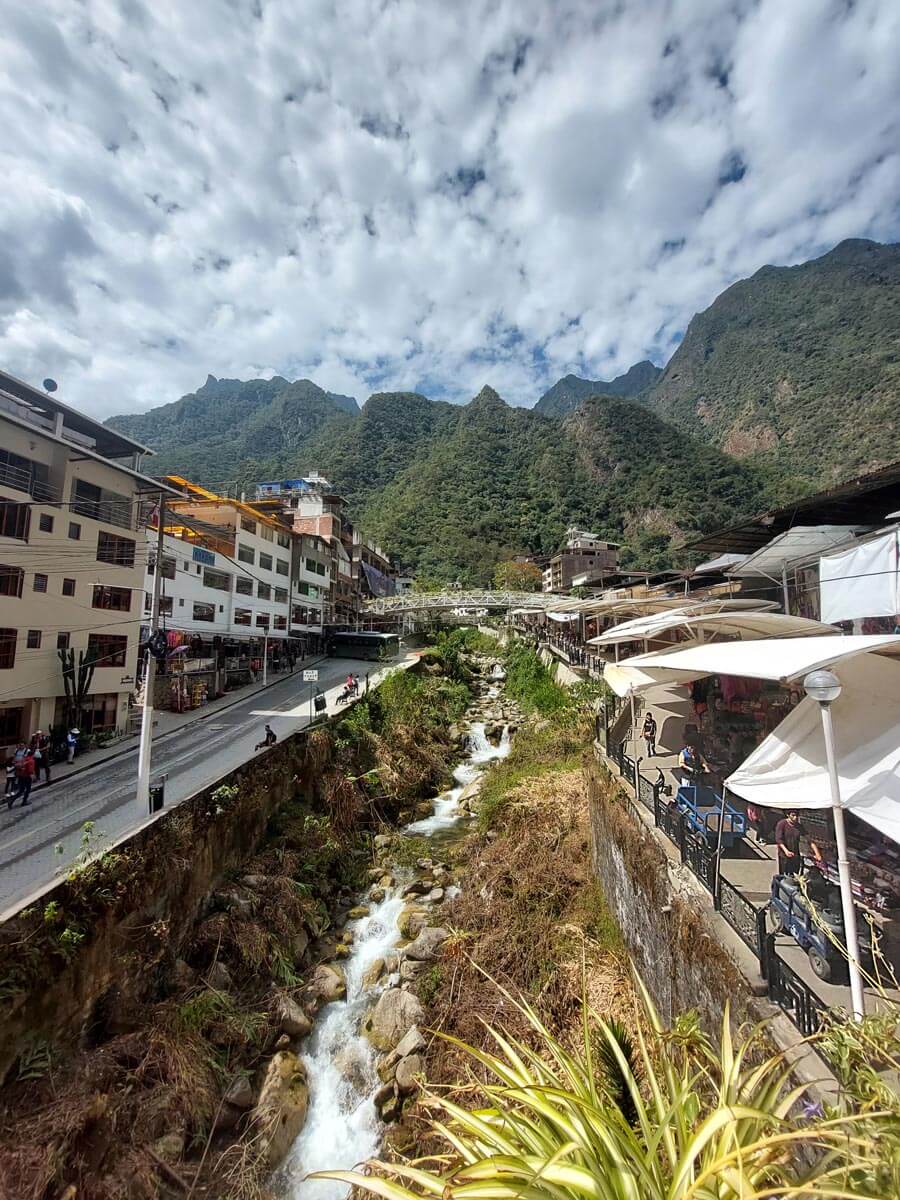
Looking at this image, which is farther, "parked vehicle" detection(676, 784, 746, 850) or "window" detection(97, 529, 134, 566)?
"window" detection(97, 529, 134, 566)

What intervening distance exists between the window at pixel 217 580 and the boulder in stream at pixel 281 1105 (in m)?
23.8

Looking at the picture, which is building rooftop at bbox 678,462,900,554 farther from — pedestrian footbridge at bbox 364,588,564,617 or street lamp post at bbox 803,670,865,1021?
pedestrian footbridge at bbox 364,588,564,617

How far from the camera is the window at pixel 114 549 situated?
1966 cm

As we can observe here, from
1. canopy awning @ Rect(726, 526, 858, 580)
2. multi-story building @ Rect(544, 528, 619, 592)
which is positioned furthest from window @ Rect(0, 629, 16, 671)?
multi-story building @ Rect(544, 528, 619, 592)

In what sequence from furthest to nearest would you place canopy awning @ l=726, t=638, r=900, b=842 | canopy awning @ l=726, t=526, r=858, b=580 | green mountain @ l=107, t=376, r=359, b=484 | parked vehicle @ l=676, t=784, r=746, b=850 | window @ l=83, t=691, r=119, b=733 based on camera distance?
green mountain @ l=107, t=376, r=359, b=484
window @ l=83, t=691, r=119, b=733
canopy awning @ l=726, t=526, r=858, b=580
parked vehicle @ l=676, t=784, r=746, b=850
canopy awning @ l=726, t=638, r=900, b=842

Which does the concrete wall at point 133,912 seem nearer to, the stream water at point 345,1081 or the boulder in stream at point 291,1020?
the boulder in stream at point 291,1020

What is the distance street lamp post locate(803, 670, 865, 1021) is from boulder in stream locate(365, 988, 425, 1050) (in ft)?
27.0

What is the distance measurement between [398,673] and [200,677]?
10.9 m

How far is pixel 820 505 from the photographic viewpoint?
13125mm

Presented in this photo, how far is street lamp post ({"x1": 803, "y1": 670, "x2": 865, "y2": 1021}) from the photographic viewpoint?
423cm

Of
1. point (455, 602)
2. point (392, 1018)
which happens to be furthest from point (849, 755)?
point (455, 602)

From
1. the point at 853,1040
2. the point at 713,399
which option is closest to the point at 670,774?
the point at 853,1040

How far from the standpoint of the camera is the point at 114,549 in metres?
20.3

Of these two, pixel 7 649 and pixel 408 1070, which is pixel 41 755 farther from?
pixel 408 1070
